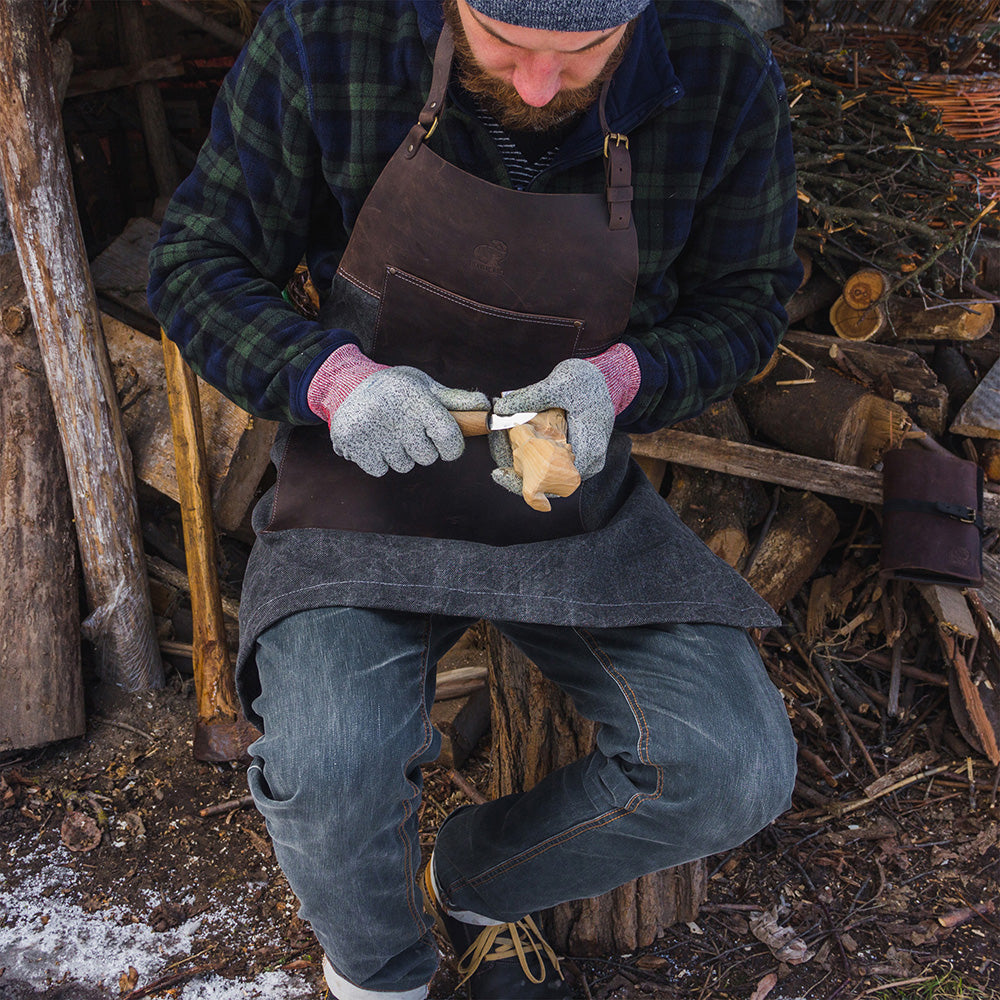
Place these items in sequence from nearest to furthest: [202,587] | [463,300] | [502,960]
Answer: [463,300], [502,960], [202,587]

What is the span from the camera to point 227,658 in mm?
2617

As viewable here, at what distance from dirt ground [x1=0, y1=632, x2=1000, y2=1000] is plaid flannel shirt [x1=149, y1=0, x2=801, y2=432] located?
1.23 metres

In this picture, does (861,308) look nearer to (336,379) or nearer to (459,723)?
(459,723)

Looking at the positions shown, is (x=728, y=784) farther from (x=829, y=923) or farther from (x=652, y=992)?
(x=829, y=923)

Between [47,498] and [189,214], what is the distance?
1.31 meters

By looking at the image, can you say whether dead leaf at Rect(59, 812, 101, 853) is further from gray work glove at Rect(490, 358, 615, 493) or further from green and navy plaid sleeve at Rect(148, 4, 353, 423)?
gray work glove at Rect(490, 358, 615, 493)

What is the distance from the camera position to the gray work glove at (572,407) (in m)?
1.54

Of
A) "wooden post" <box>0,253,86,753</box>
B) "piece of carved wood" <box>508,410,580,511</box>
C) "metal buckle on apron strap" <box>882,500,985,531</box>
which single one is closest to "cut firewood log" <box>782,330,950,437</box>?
"metal buckle on apron strap" <box>882,500,985,531</box>

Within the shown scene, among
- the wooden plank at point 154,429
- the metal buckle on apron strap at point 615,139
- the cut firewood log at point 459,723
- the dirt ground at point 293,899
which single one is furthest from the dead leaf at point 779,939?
the wooden plank at point 154,429

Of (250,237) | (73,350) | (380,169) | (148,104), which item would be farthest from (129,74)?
(380,169)

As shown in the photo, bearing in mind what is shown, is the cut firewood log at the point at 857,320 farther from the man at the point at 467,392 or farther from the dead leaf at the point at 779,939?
the dead leaf at the point at 779,939

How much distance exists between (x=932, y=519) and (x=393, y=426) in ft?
5.87

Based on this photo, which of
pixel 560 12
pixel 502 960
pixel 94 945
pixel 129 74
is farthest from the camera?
pixel 129 74

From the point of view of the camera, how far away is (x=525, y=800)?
5.78 feet
